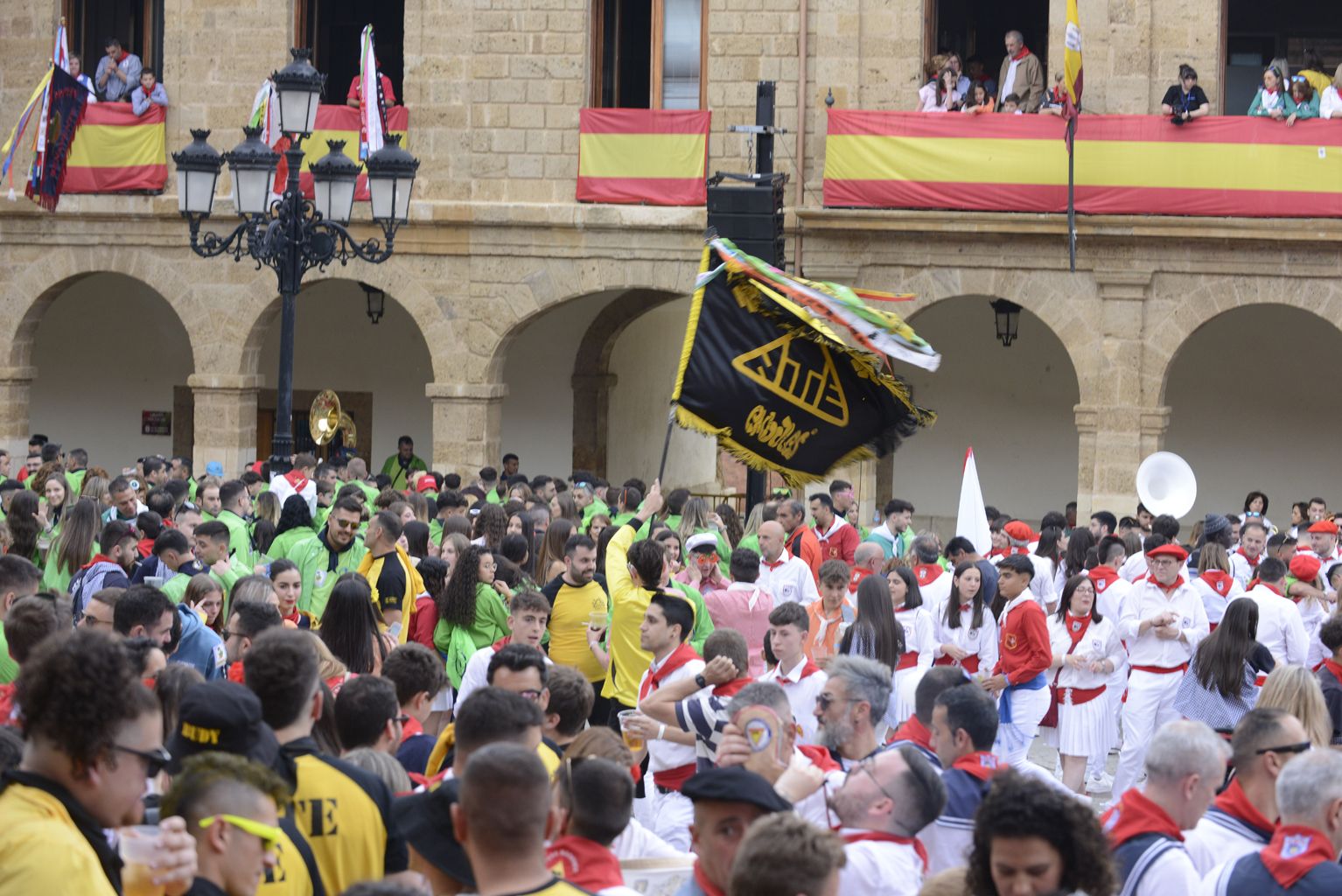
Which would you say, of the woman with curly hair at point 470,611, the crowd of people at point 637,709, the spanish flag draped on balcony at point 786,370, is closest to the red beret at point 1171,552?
the crowd of people at point 637,709

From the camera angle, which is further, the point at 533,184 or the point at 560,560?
the point at 533,184

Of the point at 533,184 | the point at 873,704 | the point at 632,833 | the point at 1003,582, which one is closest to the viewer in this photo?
the point at 632,833

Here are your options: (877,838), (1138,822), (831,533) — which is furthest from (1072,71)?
(877,838)

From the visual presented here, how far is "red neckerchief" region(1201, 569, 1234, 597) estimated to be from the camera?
11.1m

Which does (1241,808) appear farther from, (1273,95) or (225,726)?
(1273,95)

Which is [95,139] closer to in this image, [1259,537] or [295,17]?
[295,17]

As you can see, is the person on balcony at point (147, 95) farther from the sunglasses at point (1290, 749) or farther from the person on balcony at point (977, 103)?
the sunglasses at point (1290, 749)

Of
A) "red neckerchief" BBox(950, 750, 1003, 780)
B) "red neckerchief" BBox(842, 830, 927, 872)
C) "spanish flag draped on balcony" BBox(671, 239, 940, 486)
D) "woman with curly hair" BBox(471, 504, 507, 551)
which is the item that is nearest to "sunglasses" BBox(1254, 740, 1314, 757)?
"red neckerchief" BBox(950, 750, 1003, 780)

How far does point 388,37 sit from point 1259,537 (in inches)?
499

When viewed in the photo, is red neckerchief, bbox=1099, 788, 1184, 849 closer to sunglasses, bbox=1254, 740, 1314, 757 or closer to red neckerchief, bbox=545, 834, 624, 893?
sunglasses, bbox=1254, 740, 1314, 757

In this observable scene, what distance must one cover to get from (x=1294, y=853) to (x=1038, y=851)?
3.37ft

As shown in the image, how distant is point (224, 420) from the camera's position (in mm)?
20469

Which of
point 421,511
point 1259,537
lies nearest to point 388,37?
point 421,511

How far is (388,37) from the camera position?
2159 centimetres
